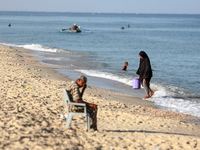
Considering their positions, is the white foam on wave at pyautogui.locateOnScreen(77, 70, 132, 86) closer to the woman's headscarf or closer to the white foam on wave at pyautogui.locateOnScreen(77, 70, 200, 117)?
the white foam on wave at pyautogui.locateOnScreen(77, 70, 200, 117)

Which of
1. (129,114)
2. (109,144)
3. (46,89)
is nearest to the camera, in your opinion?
(109,144)

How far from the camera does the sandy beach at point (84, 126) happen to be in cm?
619

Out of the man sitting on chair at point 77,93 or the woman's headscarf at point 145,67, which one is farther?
the woman's headscarf at point 145,67

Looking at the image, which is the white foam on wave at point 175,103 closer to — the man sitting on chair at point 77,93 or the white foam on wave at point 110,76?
the white foam on wave at point 110,76

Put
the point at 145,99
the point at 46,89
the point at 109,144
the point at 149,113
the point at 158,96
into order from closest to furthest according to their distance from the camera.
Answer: the point at 109,144, the point at 149,113, the point at 46,89, the point at 145,99, the point at 158,96

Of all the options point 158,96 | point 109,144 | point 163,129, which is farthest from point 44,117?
point 158,96

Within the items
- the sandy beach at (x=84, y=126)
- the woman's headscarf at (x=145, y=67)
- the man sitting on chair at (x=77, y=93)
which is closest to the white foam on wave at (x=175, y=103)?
the sandy beach at (x=84, y=126)

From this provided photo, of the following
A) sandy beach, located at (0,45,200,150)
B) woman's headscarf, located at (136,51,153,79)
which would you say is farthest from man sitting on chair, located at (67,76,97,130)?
woman's headscarf, located at (136,51,153,79)

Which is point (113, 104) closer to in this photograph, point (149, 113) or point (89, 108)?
point (149, 113)

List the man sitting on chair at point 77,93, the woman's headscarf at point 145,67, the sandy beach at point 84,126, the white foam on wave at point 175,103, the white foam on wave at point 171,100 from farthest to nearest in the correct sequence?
the woman's headscarf at point 145,67 → the white foam on wave at point 171,100 → the white foam on wave at point 175,103 → the man sitting on chair at point 77,93 → the sandy beach at point 84,126

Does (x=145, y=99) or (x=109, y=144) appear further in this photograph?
(x=145, y=99)

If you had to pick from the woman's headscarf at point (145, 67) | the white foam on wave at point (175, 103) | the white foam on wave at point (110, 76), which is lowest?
the white foam on wave at point (175, 103)

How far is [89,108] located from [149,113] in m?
3.52

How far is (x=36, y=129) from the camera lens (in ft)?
21.8
